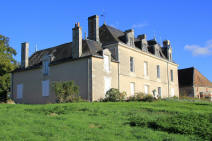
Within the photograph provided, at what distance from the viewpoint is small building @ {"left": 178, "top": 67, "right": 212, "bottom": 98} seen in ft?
125

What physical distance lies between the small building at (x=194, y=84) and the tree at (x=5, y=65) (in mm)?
22900

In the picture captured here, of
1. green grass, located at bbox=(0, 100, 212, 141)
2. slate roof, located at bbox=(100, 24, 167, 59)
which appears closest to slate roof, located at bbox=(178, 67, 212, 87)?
slate roof, located at bbox=(100, 24, 167, 59)

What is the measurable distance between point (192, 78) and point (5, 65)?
24699 millimetres

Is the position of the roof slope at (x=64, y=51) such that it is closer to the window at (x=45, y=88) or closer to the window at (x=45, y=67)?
the window at (x=45, y=67)

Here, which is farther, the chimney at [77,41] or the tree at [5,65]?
the tree at [5,65]

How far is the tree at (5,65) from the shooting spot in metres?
31.8

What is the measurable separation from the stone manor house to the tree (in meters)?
3.02

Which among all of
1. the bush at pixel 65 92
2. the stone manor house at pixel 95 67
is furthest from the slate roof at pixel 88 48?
the bush at pixel 65 92

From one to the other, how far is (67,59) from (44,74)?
3444 mm

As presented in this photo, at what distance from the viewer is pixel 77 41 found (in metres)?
23.6

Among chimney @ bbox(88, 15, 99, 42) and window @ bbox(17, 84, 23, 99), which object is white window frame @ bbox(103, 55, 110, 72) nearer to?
chimney @ bbox(88, 15, 99, 42)

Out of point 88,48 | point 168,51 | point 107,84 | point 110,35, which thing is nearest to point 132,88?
point 107,84

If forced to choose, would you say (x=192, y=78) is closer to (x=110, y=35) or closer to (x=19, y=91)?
(x=110, y=35)

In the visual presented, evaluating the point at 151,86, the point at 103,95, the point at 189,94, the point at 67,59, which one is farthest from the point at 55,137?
the point at 189,94
